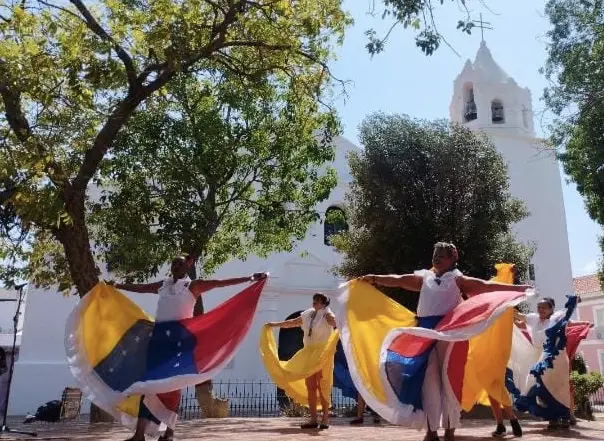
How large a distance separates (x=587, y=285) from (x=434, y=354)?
122 feet

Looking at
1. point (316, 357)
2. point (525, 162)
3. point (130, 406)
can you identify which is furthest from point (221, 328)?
point (525, 162)

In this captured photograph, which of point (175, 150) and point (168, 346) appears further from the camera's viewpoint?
point (175, 150)

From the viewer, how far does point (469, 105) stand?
2788 cm

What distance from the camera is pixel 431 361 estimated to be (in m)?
4.83

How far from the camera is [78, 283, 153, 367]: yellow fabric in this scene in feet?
19.4

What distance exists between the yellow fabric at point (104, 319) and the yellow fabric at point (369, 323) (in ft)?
7.08

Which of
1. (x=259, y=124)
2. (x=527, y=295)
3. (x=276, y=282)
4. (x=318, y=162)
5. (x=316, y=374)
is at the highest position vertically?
(x=259, y=124)

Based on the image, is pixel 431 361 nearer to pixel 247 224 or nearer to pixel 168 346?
pixel 168 346

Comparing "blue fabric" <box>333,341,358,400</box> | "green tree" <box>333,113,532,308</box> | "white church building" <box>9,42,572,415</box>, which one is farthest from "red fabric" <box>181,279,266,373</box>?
"white church building" <box>9,42,572,415</box>

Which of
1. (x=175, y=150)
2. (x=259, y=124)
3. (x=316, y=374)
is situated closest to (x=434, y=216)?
(x=259, y=124)

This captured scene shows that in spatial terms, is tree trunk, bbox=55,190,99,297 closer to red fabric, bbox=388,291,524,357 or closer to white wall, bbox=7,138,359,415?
red fabric, bbox=388,291,524,357

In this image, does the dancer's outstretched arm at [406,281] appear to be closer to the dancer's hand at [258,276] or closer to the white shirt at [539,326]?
the dancer's hand at [258,276]

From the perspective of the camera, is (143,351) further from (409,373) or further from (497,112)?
(497,112)

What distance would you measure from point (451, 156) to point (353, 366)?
38.6 ft
